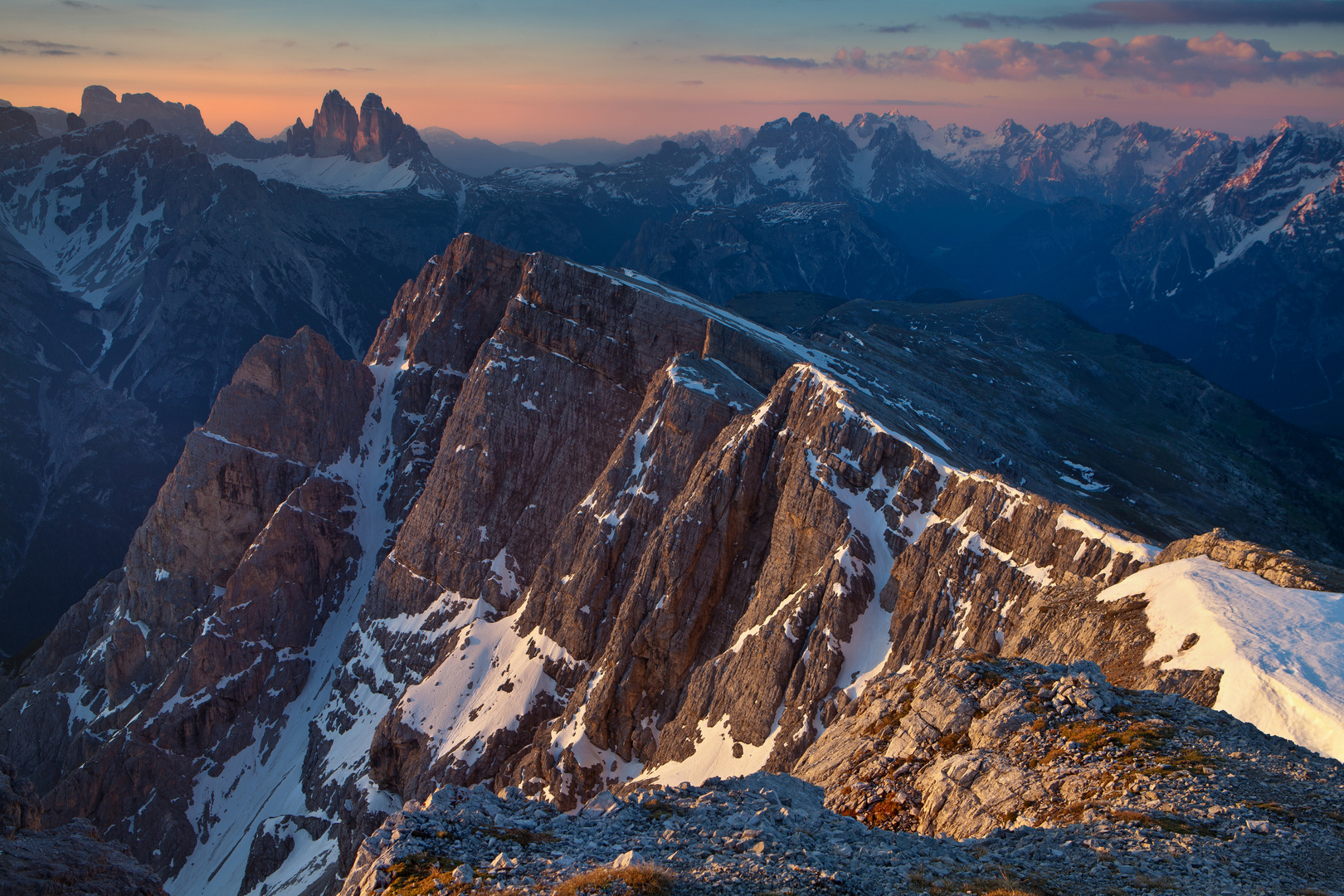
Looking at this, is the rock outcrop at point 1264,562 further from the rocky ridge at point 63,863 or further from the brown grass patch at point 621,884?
the rocky ridge at point 63,863

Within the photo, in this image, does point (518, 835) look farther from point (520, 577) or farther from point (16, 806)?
point (520, 577)

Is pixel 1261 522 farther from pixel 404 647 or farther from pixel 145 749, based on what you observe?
pixel 145 749

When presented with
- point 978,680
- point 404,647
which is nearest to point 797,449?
point 978,680

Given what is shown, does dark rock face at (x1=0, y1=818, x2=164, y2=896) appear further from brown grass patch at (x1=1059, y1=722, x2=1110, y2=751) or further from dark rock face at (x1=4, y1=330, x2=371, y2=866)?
dark rock face at (x1=4, y1=330, x2=371, y2=866)

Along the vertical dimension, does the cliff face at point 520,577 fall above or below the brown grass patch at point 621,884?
below

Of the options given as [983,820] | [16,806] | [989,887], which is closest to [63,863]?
[16,806]

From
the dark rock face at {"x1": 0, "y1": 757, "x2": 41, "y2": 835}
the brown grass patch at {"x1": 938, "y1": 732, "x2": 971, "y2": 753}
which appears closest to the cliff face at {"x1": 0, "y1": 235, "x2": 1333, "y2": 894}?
the brown grass patch at {"x1": 938, "y1": 732, "x2": 971, "y2": 753}

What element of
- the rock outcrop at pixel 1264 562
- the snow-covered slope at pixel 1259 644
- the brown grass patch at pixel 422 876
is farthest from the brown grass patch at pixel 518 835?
the rock outcrop at pixel 1264 562
